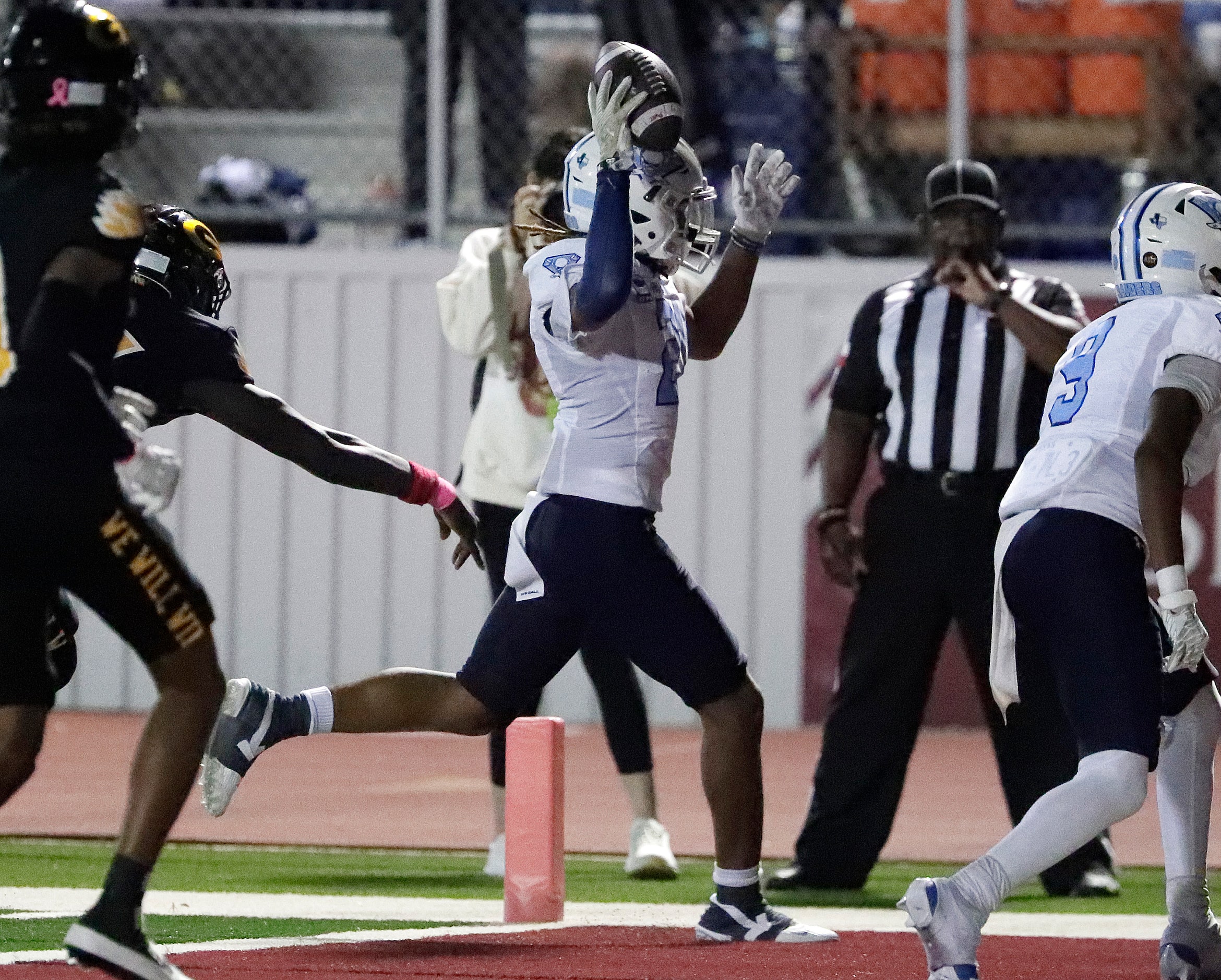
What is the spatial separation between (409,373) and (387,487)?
6.39m

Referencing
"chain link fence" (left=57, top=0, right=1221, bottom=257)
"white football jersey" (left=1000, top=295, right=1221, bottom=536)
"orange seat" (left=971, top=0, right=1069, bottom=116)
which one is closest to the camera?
"white football jersey" (left=1000, top=295, right=1221, bottom=536)

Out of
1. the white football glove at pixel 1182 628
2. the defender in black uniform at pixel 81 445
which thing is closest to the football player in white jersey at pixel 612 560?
the white football glove at pixel 1182 628

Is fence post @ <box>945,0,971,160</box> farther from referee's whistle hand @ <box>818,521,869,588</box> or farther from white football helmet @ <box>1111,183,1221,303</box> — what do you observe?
white football helmet @ <box>1111,183,1221,303</box>

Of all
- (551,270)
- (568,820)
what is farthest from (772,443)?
(551,270)

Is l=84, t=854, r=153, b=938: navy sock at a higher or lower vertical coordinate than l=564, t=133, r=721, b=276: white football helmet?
lower

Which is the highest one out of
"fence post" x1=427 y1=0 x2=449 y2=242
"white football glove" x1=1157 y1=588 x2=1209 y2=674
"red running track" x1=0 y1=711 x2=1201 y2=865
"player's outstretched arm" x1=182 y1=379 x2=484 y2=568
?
Answer: "fence post" x1=427 y1=0 x2=449 y2=242

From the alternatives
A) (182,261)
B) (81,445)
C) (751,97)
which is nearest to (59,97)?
(81,445)

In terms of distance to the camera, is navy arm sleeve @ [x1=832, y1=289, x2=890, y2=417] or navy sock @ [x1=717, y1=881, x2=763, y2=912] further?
navy arm sleeve @ [x1=832, y1=289, x2=890, y2=417]

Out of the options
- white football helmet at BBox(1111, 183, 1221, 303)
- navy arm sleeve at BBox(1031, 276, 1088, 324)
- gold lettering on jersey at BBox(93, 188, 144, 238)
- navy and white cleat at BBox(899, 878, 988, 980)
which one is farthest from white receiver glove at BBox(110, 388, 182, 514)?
navy arm sleeve at BBox(1031, 276, 1088, 324)

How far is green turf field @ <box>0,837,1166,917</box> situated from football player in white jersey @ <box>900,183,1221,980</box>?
4.95ft

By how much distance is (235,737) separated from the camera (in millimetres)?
5195

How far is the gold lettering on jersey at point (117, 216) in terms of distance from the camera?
3.88 metres

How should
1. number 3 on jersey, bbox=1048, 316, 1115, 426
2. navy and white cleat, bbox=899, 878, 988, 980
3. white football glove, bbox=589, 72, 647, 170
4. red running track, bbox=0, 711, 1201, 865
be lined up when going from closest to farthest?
navy and white cleat, bbox=899, 878, 988, 980 → number 3 on jersey, bbox=1048, 316, 1115, 426 → white football glove, bbox=589, 72, 647, 170 → red running track, bbox=0, 711, 1201, 865

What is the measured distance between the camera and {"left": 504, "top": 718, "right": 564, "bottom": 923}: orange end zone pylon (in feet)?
17.8
